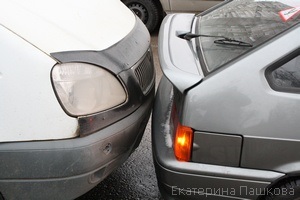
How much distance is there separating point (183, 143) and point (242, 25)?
906 millimetres

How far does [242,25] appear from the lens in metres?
2.22

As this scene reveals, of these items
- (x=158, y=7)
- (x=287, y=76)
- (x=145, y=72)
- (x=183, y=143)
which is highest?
(x=287, y=76)

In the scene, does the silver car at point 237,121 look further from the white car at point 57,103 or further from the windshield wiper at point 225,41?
the white car at point 57,103

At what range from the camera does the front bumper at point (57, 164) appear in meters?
1.75

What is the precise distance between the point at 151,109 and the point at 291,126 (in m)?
0.98

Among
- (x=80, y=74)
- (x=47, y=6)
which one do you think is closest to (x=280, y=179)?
(x=80, y=74)

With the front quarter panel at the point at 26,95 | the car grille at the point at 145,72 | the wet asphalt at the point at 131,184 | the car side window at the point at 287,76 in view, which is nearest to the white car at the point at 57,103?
the front quarter panel at the point at 26,95

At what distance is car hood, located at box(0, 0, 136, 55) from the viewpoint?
5.80 ft

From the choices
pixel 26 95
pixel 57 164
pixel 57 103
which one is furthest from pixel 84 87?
pixel 57 164

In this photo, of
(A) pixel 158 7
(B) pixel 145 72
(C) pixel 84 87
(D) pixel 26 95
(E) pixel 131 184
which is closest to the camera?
(D) pixel 26 95

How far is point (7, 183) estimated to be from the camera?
181cm

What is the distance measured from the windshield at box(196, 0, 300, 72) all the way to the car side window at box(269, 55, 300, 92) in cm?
19

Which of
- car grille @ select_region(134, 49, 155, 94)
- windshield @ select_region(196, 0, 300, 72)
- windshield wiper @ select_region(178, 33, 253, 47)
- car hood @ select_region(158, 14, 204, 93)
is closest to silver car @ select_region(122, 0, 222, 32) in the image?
windshield @ select_region(196, 0, 300, 72)

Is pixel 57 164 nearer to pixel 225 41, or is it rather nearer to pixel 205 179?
pixel 205 179
